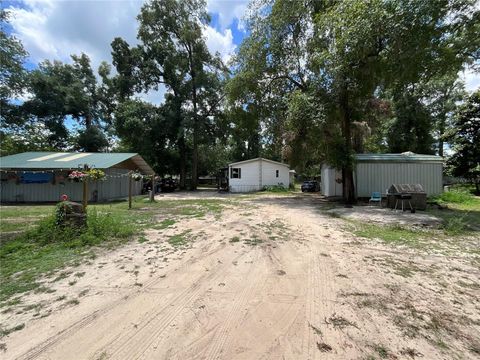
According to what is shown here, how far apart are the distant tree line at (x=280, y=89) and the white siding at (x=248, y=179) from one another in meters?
2.61

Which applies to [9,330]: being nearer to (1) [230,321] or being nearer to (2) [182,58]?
(1) [230,321]

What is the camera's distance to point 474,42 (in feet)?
28.7

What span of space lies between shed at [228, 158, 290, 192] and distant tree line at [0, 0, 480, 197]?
234cm

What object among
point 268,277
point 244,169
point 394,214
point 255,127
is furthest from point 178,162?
point 268,277

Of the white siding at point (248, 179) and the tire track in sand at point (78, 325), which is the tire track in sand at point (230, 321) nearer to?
the tire track in sand at point (78, 325)

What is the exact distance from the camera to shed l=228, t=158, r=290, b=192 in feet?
88.4

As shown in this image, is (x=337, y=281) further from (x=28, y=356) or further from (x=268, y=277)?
(x=28, y=356)

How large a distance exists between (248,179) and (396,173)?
14367mm

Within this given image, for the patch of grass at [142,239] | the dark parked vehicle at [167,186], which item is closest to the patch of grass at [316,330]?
the patch of grass at [142,239]

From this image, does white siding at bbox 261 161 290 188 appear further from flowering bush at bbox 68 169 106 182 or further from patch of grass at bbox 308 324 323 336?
patch of grass at bbox 308 324 323 336

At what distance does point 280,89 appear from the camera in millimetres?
17250

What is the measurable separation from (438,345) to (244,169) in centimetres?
2502

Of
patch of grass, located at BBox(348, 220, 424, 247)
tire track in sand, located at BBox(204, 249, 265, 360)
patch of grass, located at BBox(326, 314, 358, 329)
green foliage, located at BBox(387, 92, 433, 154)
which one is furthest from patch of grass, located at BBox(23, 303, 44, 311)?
green foliage, located at BBox(387, 92, 433, 154)

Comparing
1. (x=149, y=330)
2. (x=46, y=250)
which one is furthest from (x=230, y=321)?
(x=46, y=250)
